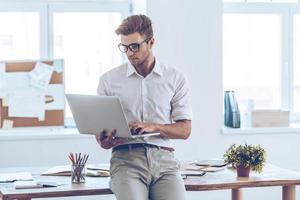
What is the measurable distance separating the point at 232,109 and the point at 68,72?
1271mm

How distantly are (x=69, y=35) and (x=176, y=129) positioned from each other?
1.93 meters

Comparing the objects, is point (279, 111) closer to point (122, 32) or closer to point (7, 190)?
point (122, 32)

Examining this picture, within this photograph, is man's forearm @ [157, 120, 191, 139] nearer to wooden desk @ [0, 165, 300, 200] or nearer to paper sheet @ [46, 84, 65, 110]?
wooden desk @ [0, 165, 300, 200]

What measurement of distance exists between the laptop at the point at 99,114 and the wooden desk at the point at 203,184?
264 millimetres

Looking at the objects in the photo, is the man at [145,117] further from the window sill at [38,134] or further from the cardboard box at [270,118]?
the cardboard box at [270,118]

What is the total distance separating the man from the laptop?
41mm

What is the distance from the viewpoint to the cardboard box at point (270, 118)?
4773 mm

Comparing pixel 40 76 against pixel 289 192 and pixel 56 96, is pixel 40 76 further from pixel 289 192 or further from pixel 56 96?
pixel 289 192

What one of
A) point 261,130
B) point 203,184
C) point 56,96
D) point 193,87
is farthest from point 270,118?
point 203,184

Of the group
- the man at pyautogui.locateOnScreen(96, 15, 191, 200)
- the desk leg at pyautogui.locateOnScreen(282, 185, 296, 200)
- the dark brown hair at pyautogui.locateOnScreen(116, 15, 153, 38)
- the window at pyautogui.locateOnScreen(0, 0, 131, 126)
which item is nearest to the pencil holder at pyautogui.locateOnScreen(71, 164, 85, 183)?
the man at pyautogui.locateOnScreen(96, 15, 191, 200)

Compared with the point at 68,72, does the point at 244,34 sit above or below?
above

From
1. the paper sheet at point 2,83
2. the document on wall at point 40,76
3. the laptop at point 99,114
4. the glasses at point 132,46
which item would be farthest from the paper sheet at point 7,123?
the glasses at point 132,46

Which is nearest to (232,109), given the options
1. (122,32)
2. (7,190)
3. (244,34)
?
(244,34)

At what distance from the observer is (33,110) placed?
4.45 metres
